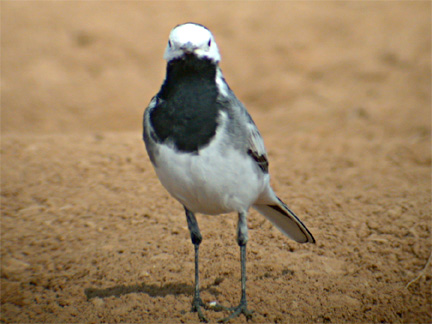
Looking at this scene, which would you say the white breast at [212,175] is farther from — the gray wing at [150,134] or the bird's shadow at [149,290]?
the bird's shadow at [149,290]

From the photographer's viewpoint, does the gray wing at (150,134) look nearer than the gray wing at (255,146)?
Yes

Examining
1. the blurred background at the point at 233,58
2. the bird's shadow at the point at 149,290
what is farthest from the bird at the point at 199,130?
the blurred background at the point at 233,58

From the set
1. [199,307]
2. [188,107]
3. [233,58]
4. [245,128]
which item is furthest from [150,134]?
[233,58]

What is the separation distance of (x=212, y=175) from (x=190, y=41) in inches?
33.5

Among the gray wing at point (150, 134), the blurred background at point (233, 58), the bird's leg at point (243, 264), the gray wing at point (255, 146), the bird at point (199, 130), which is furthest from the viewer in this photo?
the blurred background at point (233, 58)

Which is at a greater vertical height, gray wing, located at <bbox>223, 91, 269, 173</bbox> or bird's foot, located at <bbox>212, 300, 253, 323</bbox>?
gray wing, located at <bbox>223, 91, 269, 173</bbox>

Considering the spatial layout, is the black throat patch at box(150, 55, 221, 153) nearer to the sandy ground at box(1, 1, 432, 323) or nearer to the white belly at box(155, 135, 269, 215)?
the white belly at box(155, 135, 269, 215)

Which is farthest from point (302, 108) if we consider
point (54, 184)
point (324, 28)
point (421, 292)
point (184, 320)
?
point (184, 320)

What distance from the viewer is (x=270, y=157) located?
22.1 feet

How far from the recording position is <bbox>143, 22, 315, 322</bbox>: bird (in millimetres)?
3225

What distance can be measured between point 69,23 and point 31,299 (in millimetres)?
9258

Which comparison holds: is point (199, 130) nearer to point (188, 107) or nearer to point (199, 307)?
point (188, 107)

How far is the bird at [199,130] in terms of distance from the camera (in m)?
3.22

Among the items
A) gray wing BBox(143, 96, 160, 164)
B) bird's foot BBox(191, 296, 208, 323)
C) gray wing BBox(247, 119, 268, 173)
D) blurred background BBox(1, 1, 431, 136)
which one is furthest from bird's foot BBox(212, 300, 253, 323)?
blurred background BBox(1, 1, 431, 136)
